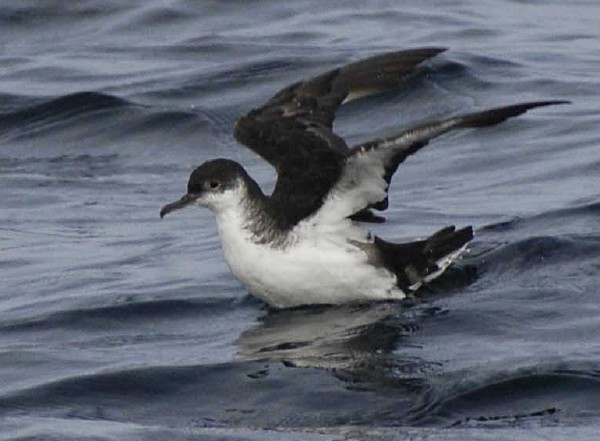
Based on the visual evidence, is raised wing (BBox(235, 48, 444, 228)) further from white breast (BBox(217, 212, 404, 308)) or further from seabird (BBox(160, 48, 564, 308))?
white breast (BBox(217, 212, 404, 308))

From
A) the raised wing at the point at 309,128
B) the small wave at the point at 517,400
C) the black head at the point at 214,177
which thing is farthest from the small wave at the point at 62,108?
the small wave at the point at 517,400

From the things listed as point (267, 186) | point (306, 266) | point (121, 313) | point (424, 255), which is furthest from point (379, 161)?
point (267, 186)

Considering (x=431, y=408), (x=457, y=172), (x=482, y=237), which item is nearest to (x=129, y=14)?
(x=457, y=172)

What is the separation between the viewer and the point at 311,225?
10.4 m

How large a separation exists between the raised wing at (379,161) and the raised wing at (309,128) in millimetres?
82

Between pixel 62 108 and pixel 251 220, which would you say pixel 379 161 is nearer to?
pixel 251 220

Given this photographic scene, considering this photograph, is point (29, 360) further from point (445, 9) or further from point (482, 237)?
point (445, 9)

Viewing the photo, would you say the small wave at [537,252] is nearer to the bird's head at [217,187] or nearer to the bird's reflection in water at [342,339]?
the bird's reflection in water at [342,339]

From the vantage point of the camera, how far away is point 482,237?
39.1 ft

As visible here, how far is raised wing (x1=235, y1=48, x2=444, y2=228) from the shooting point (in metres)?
10.4

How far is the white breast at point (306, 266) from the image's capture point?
33.8 feet

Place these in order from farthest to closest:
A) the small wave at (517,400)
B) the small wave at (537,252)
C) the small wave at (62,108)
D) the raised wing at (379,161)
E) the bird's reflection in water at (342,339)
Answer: the small wave at (62,108) → the small wave at (537,252) → the bird's reflection in water at (342,339) → the raised wing at (379,161) → the small wave at (517,400)

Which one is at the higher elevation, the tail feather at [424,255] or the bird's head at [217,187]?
the bird's head at [217,187]

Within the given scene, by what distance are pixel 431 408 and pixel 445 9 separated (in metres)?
12.2
